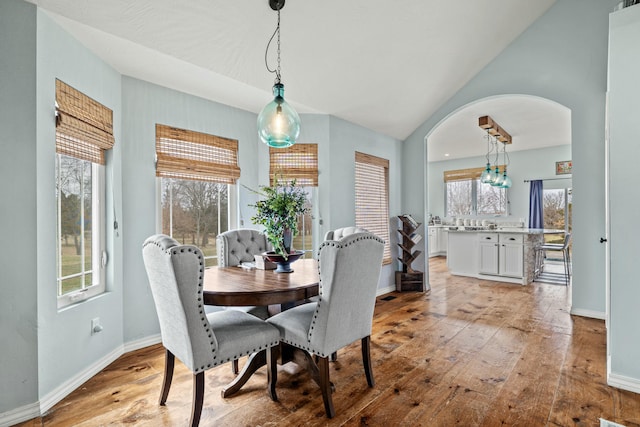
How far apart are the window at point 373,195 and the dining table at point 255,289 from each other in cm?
211

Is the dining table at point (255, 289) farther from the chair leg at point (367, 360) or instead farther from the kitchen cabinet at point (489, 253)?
the kitchen cabinet at point (489, 253)

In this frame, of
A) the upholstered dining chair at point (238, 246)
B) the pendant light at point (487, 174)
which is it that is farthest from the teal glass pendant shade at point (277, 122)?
the pendant light at point (487, 174)

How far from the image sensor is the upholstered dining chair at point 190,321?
1606mm

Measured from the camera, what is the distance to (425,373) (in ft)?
7.75

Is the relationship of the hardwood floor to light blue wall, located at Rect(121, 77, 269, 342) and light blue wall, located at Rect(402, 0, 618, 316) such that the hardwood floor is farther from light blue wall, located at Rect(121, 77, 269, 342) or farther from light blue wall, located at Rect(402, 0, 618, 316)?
light blue wall, located at Rect(402, 0, 618, 316)

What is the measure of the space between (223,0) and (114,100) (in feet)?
4.28

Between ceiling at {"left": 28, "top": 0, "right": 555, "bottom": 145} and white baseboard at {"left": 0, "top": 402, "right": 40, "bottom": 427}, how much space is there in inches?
95.8

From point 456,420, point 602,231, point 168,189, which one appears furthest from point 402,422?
point 602,231

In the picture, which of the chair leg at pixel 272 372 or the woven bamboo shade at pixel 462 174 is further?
the woven bamboo shade at pixel 462 174

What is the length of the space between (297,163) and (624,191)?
2984mm

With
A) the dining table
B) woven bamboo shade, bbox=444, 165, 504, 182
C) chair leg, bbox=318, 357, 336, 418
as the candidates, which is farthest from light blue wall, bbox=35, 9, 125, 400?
woven bamboo shade, bbox=444, 165, 504, 182

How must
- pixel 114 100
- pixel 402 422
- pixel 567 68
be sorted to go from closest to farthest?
pixel 402 422 < pixel 114 100 < pixel 567 68

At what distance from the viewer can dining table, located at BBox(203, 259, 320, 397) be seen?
179 cm

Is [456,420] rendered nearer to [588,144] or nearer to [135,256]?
[135,256]
